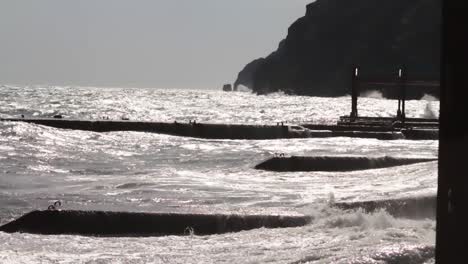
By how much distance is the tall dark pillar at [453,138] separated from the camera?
4.80 meters

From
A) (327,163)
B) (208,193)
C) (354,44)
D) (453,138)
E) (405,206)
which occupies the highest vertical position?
(354,44)

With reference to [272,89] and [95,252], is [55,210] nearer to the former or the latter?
[95,252]

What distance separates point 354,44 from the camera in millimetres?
151875

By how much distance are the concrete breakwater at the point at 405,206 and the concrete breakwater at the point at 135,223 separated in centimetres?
99

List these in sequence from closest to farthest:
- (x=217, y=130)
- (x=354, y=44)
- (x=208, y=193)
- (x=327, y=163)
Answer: (x=208, y=193)
(x=327, y=163)
(x=217, y=130)
(x=354, y=44)

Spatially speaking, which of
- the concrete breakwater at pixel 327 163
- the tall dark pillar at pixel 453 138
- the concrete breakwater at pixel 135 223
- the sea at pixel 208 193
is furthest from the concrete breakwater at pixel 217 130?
the tall dark pillar at pixel 453 138

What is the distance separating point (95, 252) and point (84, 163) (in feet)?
34.4

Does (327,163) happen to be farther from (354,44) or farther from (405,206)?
(354,44)

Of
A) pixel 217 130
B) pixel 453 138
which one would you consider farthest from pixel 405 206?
pixel 217 130

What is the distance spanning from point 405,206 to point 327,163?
23.3 feet

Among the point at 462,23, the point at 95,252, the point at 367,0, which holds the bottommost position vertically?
the point at 95,252

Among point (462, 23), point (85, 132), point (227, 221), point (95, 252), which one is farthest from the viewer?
point (85, 132)

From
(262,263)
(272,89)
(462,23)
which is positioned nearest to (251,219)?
(262,263)

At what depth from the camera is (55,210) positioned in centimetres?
1102
